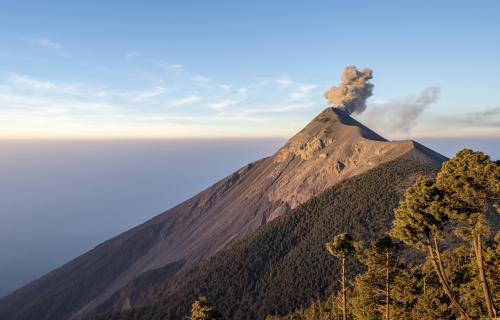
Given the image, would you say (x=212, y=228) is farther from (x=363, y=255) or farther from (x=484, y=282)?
(x=484, y=282)

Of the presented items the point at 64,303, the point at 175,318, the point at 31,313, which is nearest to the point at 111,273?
the point at 64,303

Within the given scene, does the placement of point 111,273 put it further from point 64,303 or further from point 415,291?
point 415,291

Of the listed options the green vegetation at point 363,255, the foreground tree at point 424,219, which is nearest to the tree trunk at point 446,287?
the foreground tree at point 424,219

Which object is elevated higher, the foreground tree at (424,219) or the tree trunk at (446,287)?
the foreground tree at (424,219)

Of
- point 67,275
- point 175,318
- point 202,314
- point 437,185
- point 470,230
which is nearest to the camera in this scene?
point 470,230

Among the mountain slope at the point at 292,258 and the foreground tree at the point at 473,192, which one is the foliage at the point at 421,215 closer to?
the foreground tree at the point at 473,192

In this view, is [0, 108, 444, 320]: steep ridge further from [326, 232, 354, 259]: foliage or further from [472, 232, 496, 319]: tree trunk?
[472, 232, 496, 319]: tree trunk
